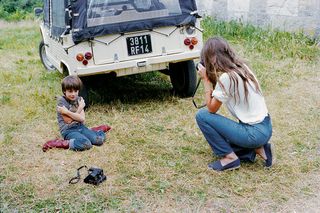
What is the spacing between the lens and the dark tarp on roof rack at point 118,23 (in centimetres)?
605

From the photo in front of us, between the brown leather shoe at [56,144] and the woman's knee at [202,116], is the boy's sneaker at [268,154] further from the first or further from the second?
the brown leather shoe at [56,144]

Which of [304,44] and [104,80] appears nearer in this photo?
[104,80]

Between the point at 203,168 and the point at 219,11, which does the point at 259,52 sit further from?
the point at 203,168

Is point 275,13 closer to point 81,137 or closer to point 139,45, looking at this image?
point 139,45

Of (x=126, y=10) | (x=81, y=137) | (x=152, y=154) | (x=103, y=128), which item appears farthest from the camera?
(x=126, y=10)

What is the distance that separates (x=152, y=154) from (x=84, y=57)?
1735 mm

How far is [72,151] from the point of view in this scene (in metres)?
5.24

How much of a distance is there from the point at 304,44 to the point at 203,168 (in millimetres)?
5276

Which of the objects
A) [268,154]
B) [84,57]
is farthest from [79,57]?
[268,154]

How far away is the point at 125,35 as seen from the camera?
625 cm

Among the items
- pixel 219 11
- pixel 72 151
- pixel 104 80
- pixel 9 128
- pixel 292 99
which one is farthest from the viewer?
pixel 219 11

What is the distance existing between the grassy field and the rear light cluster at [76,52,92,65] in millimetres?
765

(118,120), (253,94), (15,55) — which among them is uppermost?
(253,94)

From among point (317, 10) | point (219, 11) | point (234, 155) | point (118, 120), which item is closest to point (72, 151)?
point (118, 120)
